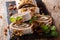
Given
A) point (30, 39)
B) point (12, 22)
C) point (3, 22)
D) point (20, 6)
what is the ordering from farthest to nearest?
point (3, 22)
point (20, 6)
point (12, 22)
point (30, 39)

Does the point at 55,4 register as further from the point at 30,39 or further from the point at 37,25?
the point at 30,39

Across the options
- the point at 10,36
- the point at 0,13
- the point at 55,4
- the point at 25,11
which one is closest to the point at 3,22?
the point at 0,13

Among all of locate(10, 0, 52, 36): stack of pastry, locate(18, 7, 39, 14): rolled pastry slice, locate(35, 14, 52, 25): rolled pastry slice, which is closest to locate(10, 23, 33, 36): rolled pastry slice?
locate(10, 0, 52, 36): stack of pastry

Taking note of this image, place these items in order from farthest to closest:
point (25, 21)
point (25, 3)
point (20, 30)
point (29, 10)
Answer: point (25, 3) → point (29, 10) → point (25, 21) → point (20, 30)

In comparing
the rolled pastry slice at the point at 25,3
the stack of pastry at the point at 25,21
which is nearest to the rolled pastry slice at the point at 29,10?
the stack of pastry at the point at 25,21

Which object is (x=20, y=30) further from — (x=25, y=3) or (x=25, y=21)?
(x=25, y=3)

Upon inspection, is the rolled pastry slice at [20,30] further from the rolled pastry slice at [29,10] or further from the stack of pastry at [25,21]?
the rolled pastry slice at [29,10]

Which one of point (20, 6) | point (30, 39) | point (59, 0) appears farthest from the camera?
point (59, 0)

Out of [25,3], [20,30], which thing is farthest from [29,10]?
[20,30]

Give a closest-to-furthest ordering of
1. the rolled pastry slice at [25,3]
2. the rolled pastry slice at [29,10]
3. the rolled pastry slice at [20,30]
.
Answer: the rolled pastry slice at [20,30]
the rolled pastry slice at [29,10]
the rolled pastry slice at [25,3]

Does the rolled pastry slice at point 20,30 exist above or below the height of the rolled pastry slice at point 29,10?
below

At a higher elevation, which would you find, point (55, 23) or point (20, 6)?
point (20, 6)
